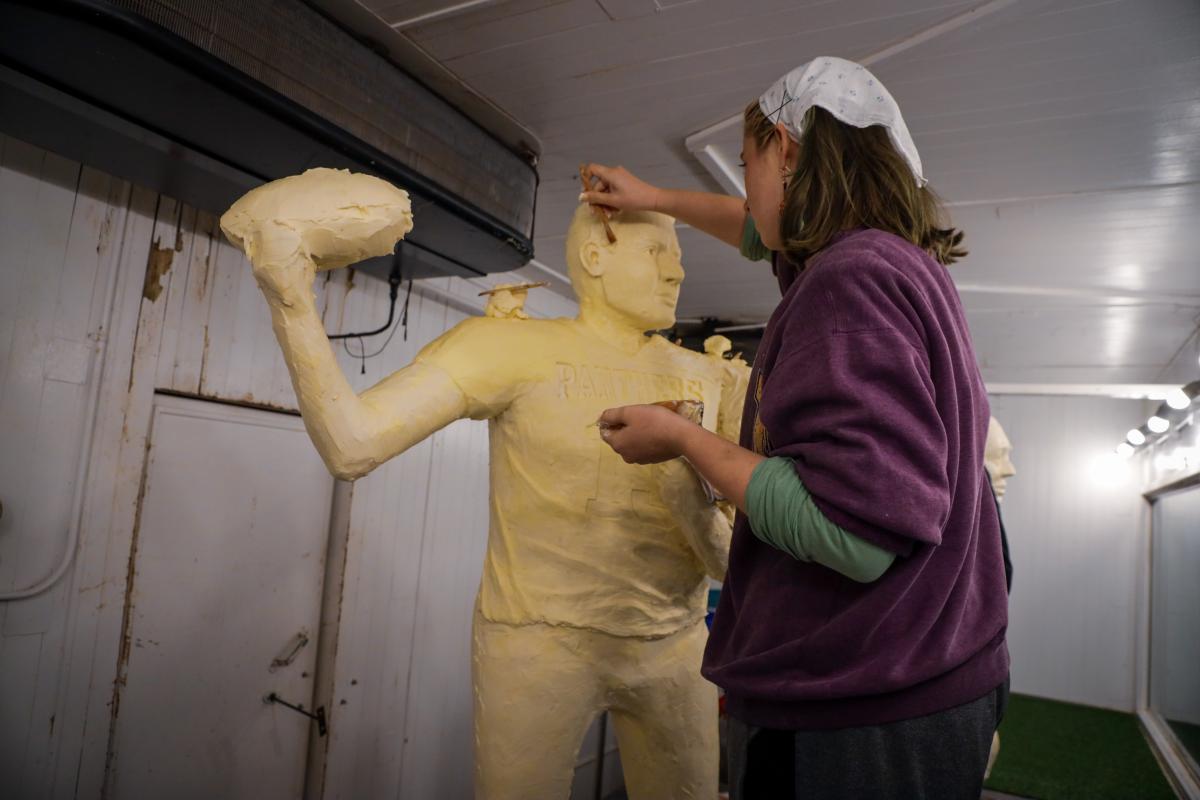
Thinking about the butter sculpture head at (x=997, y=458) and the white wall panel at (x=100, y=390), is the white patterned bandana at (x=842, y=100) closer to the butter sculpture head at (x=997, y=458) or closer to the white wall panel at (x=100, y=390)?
the white wall panel at (x=100, y=390)

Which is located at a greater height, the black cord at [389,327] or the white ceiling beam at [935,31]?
the white ceiling beam at [935,31]

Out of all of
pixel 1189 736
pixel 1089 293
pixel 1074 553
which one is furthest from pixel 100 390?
pixel 1074 553

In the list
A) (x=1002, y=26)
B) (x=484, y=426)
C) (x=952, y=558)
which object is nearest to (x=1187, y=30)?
(x=1002, y=26)

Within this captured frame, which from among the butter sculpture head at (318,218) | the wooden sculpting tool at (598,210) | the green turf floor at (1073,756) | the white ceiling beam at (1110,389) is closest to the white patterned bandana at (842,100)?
the butter sculpture head at (318,218)

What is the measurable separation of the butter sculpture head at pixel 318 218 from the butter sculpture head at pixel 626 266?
629mm

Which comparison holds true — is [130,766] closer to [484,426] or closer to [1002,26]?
[484,426]

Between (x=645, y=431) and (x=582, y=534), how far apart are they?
67 centimetres

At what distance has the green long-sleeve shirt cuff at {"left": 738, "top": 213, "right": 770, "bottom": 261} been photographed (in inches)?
62.4

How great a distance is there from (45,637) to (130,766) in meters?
0.48

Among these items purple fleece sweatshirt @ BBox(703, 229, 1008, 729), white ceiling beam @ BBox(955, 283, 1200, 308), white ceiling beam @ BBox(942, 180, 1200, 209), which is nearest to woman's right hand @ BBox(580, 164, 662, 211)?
purple fleece sweatshirt @ BBox(703, 229, 1008, 729)

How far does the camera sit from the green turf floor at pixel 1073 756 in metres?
4.18

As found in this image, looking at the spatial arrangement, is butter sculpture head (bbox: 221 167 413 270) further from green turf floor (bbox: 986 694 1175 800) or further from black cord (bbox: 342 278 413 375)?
green turf floor (bbox: 986 694 1175 800)

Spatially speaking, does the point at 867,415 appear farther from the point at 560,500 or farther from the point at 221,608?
the point at 221,608

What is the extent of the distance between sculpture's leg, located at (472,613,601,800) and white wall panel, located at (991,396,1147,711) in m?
5.40
